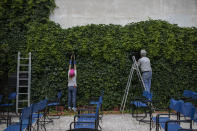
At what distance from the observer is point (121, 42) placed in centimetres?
819

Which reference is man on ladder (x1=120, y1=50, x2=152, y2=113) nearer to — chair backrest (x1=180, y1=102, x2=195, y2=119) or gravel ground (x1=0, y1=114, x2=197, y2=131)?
gravel ground (x1=0, y1=114, x2=197, y2=131)

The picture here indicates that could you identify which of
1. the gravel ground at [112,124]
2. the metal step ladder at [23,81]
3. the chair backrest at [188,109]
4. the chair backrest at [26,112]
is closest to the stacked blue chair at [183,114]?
the chair backrest at [188,109]

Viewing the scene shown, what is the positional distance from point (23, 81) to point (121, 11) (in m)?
5.01

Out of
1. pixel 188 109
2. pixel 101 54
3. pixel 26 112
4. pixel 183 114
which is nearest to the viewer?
pixel 26 112

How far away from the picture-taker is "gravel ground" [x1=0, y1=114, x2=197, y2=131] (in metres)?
5.54

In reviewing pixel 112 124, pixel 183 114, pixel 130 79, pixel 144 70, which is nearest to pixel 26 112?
pixel 112 124

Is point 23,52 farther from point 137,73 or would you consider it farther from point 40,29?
point 137,73

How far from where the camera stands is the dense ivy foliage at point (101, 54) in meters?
7.91

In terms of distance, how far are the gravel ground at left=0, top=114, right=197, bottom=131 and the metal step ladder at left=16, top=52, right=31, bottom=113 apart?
1.81m

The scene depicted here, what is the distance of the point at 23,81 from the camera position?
7.96 meters

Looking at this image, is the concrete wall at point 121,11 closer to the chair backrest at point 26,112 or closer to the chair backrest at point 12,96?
the chair backrest at point 12,96

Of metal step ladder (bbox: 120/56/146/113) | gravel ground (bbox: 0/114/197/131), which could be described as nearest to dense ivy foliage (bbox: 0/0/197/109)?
metal step ladder (bbox: 120/56/146/113)

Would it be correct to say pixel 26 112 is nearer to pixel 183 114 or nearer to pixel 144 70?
pixel 183 114

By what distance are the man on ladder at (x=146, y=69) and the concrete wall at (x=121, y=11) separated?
2057mm
